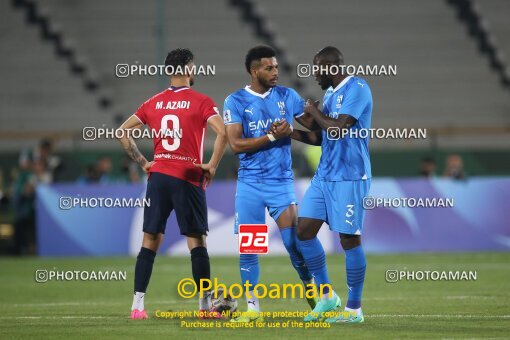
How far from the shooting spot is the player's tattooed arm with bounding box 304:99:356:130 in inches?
349

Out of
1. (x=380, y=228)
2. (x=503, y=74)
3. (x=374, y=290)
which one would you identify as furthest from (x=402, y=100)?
(x=374, y=290)

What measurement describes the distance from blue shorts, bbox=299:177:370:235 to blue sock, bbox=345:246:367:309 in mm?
203

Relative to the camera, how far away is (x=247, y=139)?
9.10m

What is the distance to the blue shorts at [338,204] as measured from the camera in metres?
8.98

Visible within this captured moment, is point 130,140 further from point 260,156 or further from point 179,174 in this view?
point 260,156

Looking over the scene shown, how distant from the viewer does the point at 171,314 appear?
385 inches

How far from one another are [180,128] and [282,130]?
1.07 meters

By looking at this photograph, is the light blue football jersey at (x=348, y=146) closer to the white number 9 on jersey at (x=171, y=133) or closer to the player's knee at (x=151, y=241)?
the white number 9 on jersey at (x=171, y=133)

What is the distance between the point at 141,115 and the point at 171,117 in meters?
0.36

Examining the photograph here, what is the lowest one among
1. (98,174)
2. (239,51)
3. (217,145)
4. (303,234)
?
(303,234)

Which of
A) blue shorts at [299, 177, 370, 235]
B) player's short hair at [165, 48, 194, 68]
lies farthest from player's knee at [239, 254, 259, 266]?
player's short hair at [165, 48, 194, 68]

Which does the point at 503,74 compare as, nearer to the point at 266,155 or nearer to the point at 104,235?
the point at 104,235

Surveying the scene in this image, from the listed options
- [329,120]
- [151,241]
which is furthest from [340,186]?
[151,241]

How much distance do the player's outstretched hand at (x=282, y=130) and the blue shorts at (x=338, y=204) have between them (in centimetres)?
58
